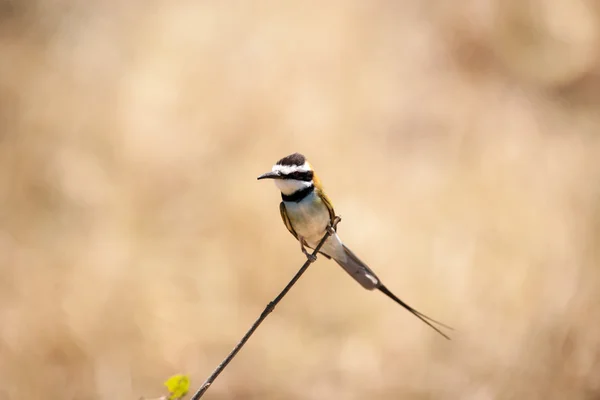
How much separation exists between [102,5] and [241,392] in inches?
140

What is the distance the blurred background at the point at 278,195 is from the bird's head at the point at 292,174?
244 centimetres

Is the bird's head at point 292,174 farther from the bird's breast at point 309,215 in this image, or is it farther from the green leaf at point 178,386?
the green leaf at point 178,386

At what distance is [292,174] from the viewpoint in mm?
2400

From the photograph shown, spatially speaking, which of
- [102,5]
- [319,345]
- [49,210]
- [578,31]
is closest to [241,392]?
[319,345]

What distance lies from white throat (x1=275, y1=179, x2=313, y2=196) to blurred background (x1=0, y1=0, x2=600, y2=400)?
7.97 ft

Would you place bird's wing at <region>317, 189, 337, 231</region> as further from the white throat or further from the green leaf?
the green leaf

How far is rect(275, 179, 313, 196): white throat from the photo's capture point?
244cm

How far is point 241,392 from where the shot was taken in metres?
4.68

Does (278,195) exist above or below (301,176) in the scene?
above

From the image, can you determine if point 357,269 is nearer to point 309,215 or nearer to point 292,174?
point 309,215

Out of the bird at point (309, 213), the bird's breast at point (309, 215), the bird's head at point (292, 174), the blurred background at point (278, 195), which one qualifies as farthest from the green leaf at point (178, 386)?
the blurred background at point (278, 195)

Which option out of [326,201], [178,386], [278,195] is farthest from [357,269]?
[278,195]

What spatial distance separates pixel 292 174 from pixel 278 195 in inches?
114

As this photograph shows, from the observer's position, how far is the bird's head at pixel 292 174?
2.35 m
